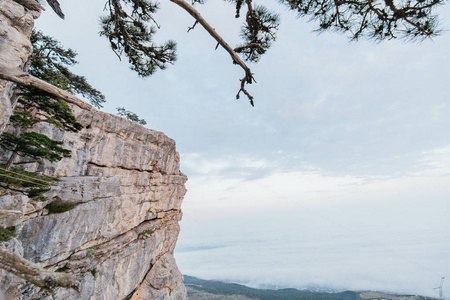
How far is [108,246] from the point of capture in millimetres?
15383

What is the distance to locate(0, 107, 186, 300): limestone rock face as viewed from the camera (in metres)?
10.7

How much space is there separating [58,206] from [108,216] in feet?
14.1

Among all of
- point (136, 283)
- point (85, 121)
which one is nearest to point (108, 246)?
point (136, 283)

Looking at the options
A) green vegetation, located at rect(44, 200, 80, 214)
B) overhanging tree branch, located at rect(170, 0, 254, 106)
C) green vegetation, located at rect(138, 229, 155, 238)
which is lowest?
green vegetation, located at rect(138, 229, 155, 238)

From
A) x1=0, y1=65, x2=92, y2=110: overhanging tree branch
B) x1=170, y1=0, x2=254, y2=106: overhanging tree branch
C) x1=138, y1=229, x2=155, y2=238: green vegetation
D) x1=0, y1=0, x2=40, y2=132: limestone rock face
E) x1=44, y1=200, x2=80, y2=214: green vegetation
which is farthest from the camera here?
x1=138, y1=229, x2=155, y2=238: green vegetation

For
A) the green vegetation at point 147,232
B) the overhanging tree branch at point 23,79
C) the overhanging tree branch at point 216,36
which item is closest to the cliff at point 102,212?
the green vegetation at point 147,232

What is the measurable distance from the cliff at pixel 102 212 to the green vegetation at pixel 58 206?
0.13m

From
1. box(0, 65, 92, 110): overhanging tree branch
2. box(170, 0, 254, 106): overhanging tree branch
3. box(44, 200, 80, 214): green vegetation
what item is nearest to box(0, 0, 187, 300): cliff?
box(44, 200, 80, 214): green vegetation

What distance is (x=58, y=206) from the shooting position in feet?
37.1

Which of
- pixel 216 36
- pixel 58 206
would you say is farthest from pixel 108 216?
pixel 216 36

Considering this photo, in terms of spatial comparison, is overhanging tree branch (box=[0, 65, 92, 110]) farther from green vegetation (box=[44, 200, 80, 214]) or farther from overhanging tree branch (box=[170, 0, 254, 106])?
green vegetation (box=[44, 200, 80, 214])

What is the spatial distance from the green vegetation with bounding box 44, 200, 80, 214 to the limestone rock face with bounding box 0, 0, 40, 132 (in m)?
8.93

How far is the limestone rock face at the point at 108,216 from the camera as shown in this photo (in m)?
10.7

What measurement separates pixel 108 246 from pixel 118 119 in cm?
1015
